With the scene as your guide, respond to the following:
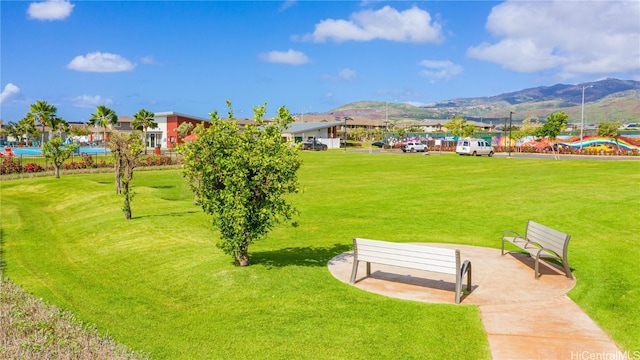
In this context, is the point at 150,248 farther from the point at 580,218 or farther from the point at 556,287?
the point at 580,218

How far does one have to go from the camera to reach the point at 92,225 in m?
18.0

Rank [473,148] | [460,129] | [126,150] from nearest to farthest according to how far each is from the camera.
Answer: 1. [126,150]
2. [473,148]
3. [460,129]

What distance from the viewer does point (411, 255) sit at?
8992mm

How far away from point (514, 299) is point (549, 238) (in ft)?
7.45

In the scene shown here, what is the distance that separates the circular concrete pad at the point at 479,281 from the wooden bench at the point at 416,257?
433mm

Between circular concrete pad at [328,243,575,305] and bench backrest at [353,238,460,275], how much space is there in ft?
2.07

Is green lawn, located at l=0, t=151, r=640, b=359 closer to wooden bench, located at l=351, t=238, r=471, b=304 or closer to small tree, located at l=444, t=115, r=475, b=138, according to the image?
wooden bench, located at l=351, t=238, r=471, b=304

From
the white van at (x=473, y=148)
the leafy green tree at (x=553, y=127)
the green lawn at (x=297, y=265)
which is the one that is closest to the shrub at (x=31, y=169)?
the green lawn at (x=297, y=265)

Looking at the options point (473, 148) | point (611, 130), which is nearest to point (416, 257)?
point (473, 148)

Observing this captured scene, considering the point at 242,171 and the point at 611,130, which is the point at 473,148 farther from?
the point at 242,171

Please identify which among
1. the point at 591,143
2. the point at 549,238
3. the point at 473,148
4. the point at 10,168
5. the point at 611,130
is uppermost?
the point at 611,130

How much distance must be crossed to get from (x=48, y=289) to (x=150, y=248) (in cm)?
334

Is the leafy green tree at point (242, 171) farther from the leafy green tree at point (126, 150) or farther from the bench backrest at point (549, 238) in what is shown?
the leafy green tree at point (126, 150)

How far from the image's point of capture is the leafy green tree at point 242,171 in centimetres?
1022
